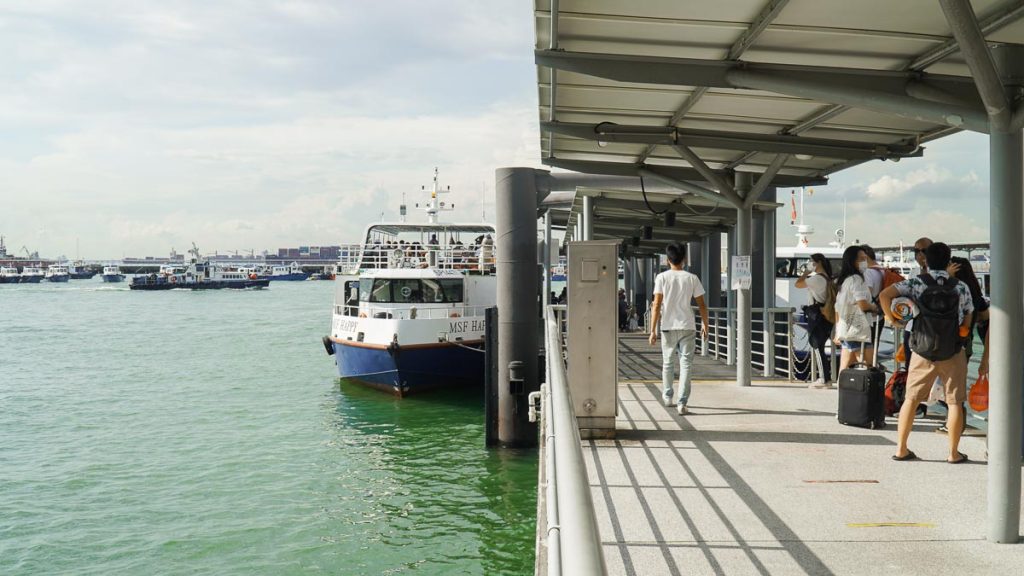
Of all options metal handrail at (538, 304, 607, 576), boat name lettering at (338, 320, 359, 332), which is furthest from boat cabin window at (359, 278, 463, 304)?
metal handrail at (538, 304, 607, 576)

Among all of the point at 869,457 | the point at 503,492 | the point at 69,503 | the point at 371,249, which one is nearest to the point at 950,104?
the point at 869,457

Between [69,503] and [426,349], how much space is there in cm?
923

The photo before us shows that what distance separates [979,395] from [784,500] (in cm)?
219

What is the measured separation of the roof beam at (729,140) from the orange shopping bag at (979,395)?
9.93 ft

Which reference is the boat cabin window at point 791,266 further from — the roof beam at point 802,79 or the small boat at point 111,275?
the small boat at point 111,275

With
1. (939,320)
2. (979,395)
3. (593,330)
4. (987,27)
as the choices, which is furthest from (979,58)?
(593,330)

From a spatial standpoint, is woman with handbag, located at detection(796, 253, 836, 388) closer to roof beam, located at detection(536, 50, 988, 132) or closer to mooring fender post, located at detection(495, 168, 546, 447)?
mooring fender post, located at detection(495, 168, 546, 447)

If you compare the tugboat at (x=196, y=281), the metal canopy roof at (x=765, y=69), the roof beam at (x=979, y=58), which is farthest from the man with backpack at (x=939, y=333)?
the tugboat at (x=196, y=281)

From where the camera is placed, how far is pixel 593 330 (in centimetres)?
689

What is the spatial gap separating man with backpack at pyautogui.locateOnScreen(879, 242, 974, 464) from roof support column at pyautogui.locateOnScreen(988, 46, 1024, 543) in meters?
1.32

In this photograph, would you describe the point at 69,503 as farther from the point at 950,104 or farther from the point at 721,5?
the point at 950,104

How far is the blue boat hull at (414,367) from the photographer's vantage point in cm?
2031

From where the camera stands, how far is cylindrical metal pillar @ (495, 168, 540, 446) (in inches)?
475

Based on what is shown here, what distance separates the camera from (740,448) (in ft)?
22.4
